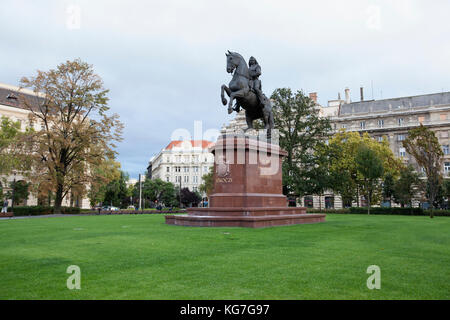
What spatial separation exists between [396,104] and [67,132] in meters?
58.3

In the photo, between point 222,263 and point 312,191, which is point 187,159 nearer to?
point 312,191

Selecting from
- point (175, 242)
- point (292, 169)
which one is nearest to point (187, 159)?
point (292, 169)

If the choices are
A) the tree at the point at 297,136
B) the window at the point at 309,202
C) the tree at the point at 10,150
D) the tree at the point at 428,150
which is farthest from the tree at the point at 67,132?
the window at the point at 309,202

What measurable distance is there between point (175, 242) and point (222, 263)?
3105 millimetres

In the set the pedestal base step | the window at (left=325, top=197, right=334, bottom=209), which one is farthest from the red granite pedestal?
the window at (left=325, top=197, right=334, bottom=209)

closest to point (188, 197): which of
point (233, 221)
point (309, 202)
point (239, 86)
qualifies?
point (309, 202)

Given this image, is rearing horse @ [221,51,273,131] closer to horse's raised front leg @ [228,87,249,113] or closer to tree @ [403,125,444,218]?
Result: horse's raised front leg @ [228,87,249,113]

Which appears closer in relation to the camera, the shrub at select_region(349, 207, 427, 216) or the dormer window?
the shrub at select_region(349, 207, 427, 216)

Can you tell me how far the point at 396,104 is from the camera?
6525 cm

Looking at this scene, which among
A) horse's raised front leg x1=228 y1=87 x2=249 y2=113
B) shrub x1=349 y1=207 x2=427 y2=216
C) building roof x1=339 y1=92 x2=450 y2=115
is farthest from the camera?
building roof x1=339 y1=92 x2=450 y2=115

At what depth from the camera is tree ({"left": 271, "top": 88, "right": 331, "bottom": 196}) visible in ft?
132

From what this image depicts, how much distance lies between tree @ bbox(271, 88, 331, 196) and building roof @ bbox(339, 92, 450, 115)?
29239 millimetres

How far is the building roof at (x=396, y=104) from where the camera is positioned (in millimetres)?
60969
